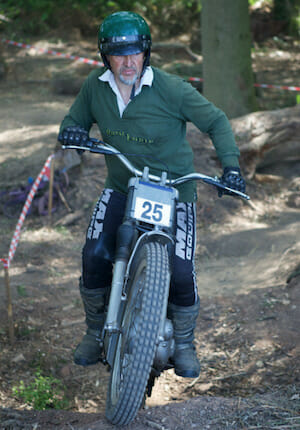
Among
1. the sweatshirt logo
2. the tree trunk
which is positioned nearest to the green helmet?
the sweatshirt logo

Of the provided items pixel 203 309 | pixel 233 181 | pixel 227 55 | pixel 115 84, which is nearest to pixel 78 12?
pixel 227 55

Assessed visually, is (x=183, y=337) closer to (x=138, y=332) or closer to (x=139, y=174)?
(x=138, y=332)

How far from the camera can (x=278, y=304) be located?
492cm

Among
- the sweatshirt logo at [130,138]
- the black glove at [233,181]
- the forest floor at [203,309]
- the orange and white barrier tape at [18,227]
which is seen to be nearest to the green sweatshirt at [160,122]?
the sweatshirt logo at [130,138]

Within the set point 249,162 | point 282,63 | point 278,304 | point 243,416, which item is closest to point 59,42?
point 282,63

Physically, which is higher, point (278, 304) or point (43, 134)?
point (43, 134)

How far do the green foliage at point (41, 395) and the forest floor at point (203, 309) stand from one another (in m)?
0.08

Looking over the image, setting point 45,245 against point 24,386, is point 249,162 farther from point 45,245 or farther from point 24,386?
point 24,386

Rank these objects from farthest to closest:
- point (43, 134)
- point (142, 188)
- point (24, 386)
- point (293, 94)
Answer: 1. point (293, 94)
2. point (43, 134)
3. point (24, 386)
4. point (142, 188)

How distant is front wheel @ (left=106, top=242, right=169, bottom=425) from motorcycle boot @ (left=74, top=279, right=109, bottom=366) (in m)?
0.53

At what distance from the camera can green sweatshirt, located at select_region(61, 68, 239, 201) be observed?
11.3 ft

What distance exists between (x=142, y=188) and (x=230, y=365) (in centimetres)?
199

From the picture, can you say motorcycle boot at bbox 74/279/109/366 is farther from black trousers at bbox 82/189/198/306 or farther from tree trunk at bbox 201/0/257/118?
tree trunk at bbox 201/0/257/118

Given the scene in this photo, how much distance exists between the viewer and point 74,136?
3.37 metres
